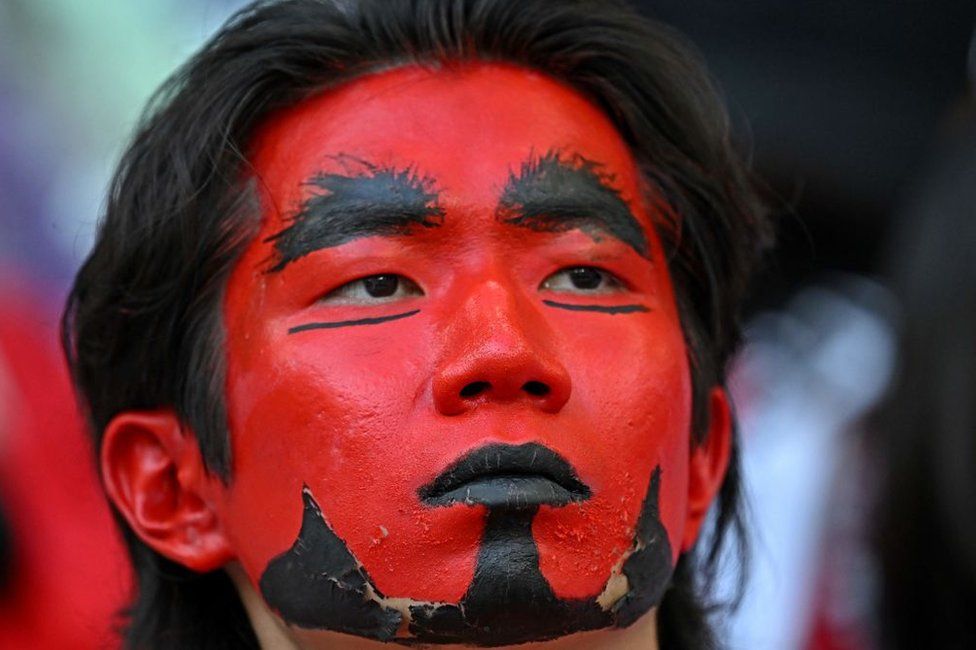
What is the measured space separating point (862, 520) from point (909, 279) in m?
0.65

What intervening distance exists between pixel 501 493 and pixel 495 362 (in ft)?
0.63

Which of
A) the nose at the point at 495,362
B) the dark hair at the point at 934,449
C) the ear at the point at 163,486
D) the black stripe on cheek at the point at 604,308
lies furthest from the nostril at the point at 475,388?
the dark hair at the point at 934,449

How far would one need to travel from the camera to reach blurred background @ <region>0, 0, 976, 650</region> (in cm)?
347

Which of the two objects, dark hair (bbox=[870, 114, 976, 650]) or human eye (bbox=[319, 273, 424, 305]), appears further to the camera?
dark hair (bbox=[870, 114, 976, 650])

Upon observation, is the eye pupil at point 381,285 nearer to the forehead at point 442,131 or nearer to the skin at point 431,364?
the skin at point 431,364

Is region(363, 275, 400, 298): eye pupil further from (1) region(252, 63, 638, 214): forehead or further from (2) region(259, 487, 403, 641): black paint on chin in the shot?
(2) region(259, 487, 403, 641): black paint on chin

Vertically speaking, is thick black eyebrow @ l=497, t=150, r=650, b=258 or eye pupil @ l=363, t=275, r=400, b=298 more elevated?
thick black eyebrow @ l=497, t=150, r=650, b=258

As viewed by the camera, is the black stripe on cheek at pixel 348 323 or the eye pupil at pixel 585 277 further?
the eye pupil at pixel 585 277

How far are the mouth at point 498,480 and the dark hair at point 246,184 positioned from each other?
1.54ft

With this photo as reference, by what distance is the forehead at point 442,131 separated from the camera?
2387mm

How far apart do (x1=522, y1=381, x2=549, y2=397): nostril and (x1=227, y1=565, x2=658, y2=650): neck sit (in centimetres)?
37

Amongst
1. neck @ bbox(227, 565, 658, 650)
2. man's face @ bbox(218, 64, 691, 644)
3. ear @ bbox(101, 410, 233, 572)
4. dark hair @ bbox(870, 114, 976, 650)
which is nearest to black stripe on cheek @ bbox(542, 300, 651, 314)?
man's face @ bbox(218, 64, 691, 644)

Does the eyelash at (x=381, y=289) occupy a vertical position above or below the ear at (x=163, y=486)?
above

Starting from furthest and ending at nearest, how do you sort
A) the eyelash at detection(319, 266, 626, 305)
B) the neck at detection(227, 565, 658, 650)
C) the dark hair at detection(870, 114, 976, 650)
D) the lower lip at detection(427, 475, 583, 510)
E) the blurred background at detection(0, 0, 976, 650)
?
the blurred background at detection(0, 0, 976, 650) < the dark hair at detection(870, 114, 976, 650) < the eyelash at detection(319, 266, 626, 305) < the neck at detection(227, 565, 658, 650) < the lower lip at detection(427, 475, 583, 510)
